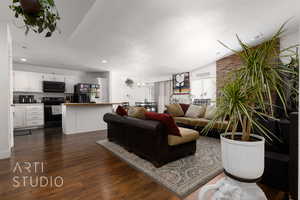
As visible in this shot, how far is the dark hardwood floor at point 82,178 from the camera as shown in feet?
4.87

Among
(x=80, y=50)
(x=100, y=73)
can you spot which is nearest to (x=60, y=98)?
(x=100, y=73)

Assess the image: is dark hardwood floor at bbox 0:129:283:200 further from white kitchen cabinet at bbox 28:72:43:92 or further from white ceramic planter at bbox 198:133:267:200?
white kitchen cabinet at bbox 28:72:43:92

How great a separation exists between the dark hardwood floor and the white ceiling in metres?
2.47

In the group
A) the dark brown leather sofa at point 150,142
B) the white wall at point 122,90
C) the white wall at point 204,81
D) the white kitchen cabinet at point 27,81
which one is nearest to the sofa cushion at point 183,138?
the dark brown leather sofa at point 150,142

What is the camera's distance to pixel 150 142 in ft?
7.03

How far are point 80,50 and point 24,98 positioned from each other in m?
2.97

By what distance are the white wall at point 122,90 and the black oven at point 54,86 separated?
2.02 meters

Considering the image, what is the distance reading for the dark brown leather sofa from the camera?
6.60 ft

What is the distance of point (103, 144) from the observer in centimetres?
315

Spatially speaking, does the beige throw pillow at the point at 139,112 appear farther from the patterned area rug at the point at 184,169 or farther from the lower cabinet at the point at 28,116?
the lower cabinet at the point at 28,116

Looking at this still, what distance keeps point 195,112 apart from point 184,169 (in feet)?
8.41

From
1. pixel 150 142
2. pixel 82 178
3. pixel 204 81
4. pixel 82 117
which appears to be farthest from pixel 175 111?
pixel 82 178

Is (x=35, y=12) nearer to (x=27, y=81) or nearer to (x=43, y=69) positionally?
(x=27, y=81)

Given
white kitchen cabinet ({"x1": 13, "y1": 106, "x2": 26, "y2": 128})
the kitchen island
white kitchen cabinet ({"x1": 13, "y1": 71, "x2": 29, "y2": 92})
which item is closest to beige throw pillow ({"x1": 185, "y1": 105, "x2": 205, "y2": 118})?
the kitchen island
